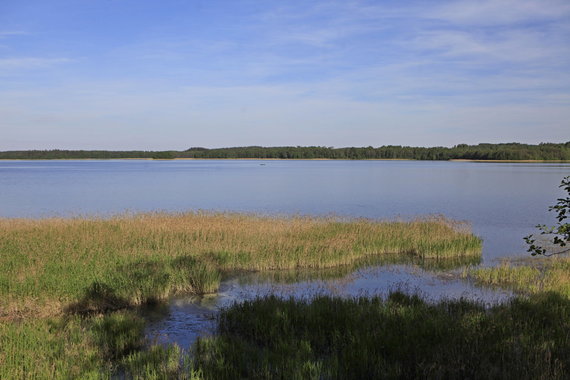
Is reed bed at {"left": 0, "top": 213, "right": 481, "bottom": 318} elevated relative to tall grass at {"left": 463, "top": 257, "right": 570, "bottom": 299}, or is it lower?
elevated

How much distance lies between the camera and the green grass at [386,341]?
648 centimetres

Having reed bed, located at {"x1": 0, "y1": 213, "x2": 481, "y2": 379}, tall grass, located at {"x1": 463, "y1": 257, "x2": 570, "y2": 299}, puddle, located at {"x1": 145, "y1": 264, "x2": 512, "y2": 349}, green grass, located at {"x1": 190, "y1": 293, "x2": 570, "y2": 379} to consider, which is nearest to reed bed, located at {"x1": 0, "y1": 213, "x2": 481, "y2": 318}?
reed bed, located at {"x1": 0, "y1": 213, "x2": 481, "y2": 379}

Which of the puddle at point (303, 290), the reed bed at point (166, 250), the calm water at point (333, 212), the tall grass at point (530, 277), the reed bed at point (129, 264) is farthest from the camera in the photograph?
the tall grass at point (530, 277)

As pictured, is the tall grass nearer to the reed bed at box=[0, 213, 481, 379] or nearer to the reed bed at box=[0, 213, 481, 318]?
the reed bed at box=[0, 213, 481, 379]

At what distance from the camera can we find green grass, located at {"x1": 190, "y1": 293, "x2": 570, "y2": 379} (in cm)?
648

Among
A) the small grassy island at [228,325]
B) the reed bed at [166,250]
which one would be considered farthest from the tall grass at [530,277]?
the reed bed at [166,250]

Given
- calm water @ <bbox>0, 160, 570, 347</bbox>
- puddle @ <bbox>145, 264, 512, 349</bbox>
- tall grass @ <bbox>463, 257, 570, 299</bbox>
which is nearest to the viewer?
puddle @ <bbox>145, 264, 512, 349</bbox>

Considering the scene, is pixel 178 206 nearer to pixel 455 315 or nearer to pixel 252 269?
pixel 252 269

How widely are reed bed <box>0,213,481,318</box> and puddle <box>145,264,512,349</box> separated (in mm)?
746

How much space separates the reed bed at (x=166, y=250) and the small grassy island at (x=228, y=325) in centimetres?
5

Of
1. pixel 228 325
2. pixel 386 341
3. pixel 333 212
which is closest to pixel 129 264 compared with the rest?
pixel 228 325

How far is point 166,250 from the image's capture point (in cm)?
1560

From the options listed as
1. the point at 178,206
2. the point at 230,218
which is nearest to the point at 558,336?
the point at 230,218

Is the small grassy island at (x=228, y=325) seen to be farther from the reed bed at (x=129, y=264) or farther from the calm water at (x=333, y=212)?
the calm water at (x=333, y=212)
